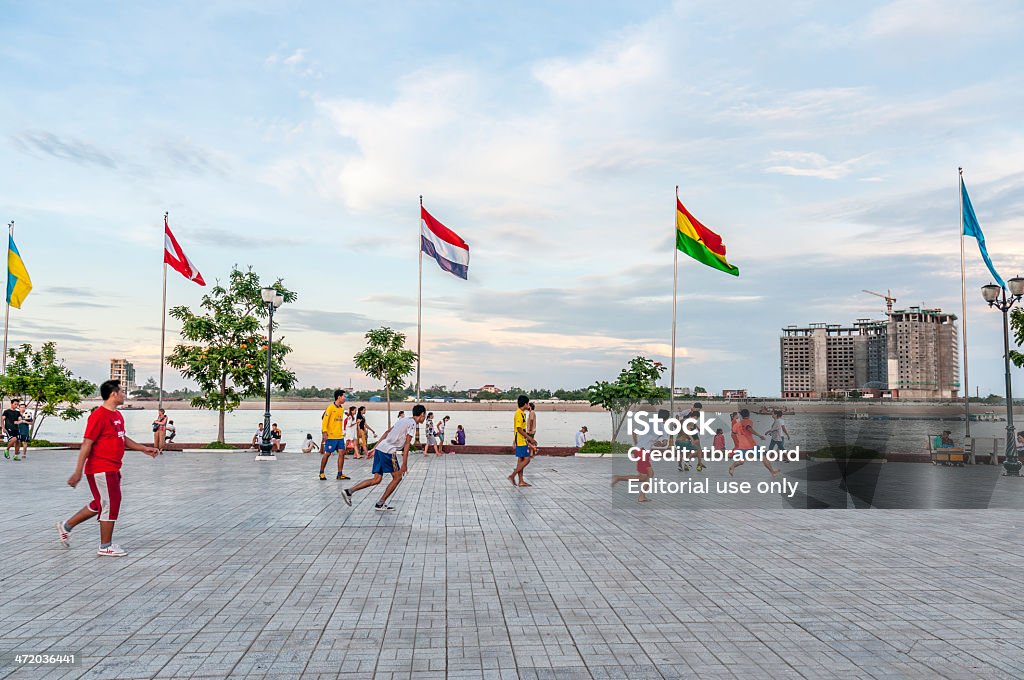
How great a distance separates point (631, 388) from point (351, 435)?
1043 cm

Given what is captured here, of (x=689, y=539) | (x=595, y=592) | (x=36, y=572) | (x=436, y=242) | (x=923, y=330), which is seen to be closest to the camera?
(x=595, y=592)

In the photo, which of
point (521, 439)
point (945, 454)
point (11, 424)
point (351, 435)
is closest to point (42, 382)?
point (11, 424)

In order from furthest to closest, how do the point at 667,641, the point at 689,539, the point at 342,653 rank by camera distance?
the point at 689,539
the point at 667,641
the point at 342,653

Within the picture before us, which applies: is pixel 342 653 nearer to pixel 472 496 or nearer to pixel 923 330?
pixel 472 496

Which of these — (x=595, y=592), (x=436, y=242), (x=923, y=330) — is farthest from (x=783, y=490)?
(x=923, y=330)

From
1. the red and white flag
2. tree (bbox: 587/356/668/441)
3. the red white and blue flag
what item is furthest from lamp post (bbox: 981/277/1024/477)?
the red and white flag

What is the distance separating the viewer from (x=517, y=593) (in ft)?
22.3

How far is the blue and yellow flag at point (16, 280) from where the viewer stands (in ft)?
93.9

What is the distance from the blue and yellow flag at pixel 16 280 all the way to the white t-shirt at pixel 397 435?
24.3 metres

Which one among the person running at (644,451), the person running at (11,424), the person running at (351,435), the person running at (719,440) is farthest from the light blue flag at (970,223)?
the person running at (11,424)

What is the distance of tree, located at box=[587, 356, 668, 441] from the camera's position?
2728 cm

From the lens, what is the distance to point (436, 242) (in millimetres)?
28188

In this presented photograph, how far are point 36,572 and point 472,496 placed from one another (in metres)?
7.91

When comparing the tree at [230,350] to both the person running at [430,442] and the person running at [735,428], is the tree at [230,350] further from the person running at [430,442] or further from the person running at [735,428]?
the person running at [735,428]
